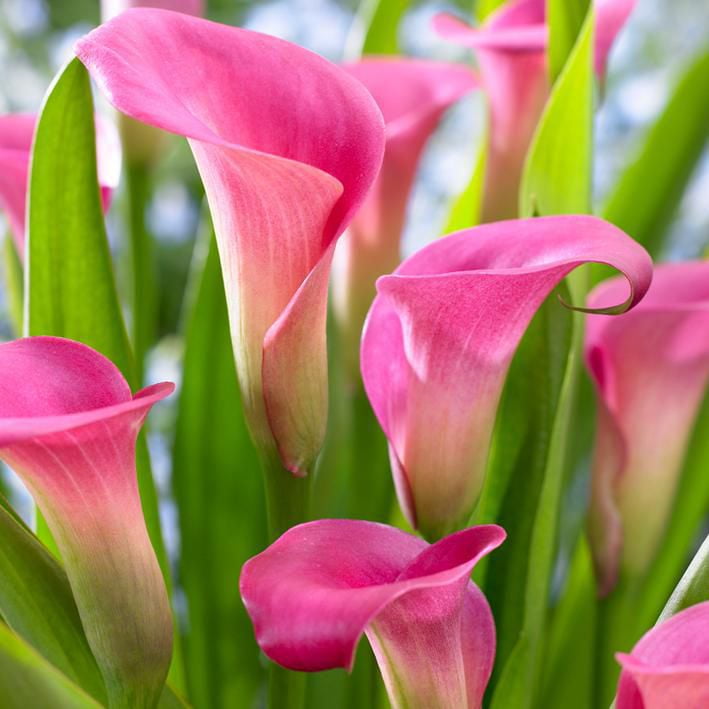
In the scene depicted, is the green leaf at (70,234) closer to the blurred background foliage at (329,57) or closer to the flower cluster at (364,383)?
the flower cluster at (364,383)

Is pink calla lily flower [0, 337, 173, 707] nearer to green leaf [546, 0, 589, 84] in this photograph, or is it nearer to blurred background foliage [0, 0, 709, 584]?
green leaf [546, 0, 589, 84]

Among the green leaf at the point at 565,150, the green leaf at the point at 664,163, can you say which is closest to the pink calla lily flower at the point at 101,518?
the green leaf at the point at 565,150

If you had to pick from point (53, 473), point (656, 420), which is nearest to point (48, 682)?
point (53, 473)

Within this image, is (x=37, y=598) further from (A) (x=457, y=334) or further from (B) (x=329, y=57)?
(B) (x=329, y=57)

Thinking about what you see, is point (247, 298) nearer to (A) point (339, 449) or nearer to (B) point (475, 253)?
(B) point (475, 253)

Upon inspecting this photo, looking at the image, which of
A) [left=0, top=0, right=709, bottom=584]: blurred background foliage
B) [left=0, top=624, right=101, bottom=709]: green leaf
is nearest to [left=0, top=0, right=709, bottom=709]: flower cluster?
[left=0, top=624, right=101, bottom=709]: green leaf

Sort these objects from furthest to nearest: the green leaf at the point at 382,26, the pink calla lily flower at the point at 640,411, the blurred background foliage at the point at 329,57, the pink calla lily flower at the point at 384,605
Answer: the blurred background foliage at the point at 329,57 → the green leaf at the point at 382,26 → the pink calla lily flower at the point at 640,411 → the pink calla lily flower at the point at 384,605
